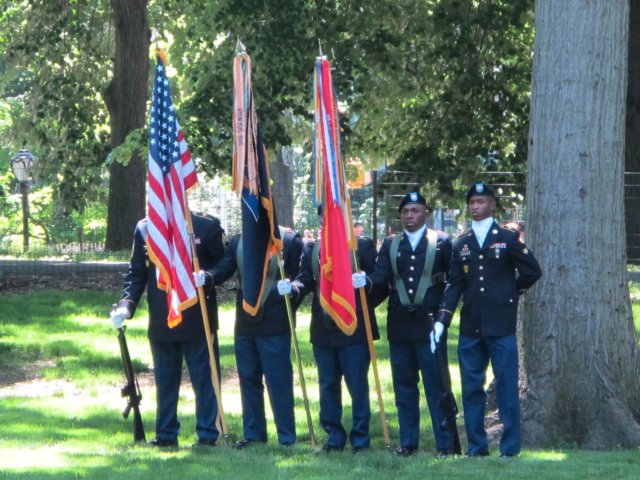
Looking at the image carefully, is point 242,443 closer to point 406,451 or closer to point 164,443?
point 164,443

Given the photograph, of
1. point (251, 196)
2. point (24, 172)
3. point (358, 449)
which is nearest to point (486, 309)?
point (358, 449)

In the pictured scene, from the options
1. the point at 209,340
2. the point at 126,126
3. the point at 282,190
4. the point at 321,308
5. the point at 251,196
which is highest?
the point at 126,126

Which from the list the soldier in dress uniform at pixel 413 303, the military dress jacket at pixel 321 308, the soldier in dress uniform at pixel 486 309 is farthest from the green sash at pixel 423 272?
the military dress jacket at pixel 321 308

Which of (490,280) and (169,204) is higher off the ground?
(169,204)

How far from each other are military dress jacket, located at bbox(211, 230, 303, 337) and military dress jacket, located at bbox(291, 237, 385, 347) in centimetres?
12

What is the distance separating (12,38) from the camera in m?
25.5

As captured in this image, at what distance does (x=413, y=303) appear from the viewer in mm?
9406

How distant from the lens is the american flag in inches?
384

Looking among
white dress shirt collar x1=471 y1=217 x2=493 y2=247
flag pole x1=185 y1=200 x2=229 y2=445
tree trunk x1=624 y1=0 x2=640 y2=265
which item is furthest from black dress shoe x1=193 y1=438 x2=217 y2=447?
tree trunk x1=624 y1=0 x2=640 y2=265

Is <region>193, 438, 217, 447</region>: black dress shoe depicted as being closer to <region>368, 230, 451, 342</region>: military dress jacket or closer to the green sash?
<region>368, 230, 451, 342</region>: military dress jacket

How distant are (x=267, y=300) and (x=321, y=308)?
431 millimetres

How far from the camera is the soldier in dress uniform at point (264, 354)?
9.77 metres

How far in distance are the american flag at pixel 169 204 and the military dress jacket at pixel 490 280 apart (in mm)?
2002

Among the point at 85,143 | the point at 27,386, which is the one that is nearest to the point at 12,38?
the point at 85,143
